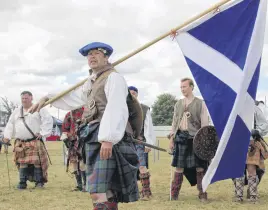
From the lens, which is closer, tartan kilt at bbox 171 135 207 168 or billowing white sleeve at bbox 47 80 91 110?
billowing white sleeve at bbox 47 80 91 110

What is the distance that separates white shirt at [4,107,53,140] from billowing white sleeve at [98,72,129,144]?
518cm

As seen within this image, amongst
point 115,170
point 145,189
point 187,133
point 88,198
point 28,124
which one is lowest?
point 88,198

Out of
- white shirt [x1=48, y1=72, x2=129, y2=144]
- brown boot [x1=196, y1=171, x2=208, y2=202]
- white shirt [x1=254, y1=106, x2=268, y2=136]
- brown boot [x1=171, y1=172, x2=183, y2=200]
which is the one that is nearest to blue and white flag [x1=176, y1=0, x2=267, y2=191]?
white shirt [x1=48, y1=72, x2=129, y2=144]

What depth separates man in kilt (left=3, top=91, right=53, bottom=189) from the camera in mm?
9648

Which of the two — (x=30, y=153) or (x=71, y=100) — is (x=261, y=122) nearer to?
(x=71, y=100)

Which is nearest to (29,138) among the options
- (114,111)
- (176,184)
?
(176,184)

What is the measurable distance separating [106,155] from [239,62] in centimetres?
193

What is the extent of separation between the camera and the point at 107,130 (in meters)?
4.35

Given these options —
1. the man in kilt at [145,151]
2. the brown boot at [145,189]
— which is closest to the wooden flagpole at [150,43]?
the man in kilt at [145,151]

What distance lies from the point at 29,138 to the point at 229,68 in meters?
5.45

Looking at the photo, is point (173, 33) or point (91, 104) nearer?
point (91, 104)

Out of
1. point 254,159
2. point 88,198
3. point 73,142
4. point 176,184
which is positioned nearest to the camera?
point 254,159

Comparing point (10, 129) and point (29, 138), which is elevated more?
point (10, 129)

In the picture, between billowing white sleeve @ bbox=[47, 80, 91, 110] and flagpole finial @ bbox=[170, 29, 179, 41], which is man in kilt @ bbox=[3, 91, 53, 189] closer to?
billowing white sleeve @ bbox=[47, 80, 91, 110]
